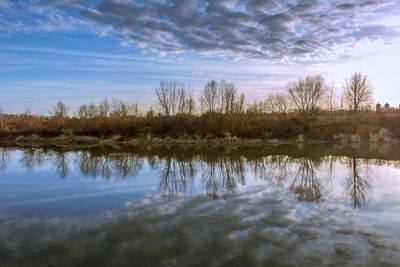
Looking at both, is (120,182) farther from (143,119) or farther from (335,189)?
(143,119)

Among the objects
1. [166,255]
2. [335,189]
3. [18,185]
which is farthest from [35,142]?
[166,255]

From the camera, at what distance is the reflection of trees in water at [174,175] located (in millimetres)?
11996

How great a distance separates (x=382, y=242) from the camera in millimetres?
6785

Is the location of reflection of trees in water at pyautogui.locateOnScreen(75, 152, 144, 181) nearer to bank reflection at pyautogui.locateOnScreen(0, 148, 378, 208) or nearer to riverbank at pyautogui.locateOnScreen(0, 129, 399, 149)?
bank reflection at pyautogui.locateOnScreen(0, 148, 378, 208)

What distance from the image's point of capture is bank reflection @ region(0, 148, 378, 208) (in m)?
11.9

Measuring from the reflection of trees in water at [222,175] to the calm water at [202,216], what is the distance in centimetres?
4

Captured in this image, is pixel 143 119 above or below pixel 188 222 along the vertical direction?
above

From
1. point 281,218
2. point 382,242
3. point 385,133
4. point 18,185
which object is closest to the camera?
point 382,242

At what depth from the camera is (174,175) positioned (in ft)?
48.4

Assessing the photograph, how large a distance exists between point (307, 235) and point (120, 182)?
7.95 metres

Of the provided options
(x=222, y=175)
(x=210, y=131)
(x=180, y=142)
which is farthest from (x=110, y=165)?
(x=210, y=131)

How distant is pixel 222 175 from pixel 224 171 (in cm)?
101

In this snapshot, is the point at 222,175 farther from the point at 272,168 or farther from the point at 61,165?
the point at 61,165

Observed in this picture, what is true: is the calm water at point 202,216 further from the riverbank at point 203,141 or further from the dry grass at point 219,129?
the dry grass at point 219,129
